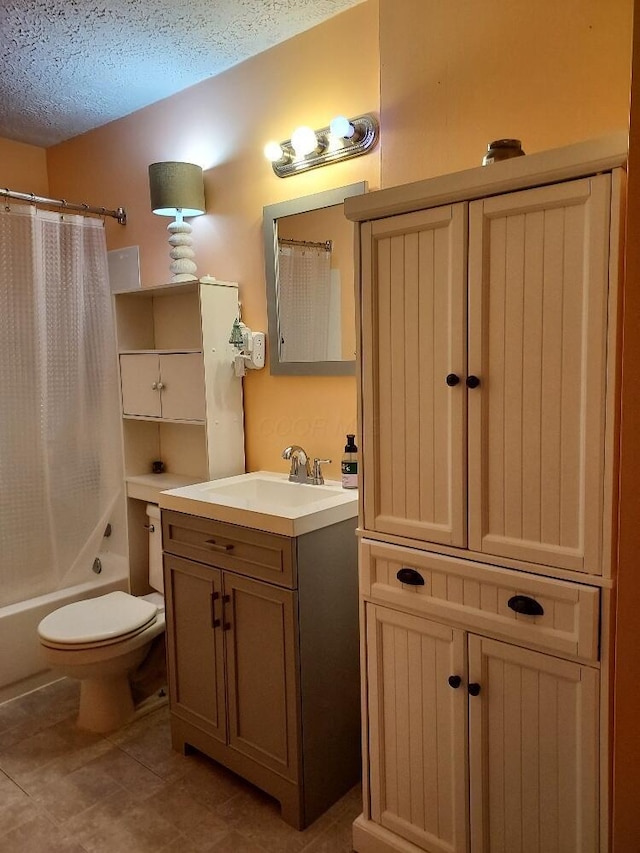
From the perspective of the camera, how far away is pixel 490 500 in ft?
4.64

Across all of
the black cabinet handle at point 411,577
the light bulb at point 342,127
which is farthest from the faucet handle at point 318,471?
the light bulb at point 342,127

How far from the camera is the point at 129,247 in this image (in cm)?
305

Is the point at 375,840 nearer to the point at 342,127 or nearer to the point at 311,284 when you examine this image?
the point at 311,284

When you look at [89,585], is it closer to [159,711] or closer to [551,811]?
[159,711]

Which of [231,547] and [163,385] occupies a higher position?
[163,385]

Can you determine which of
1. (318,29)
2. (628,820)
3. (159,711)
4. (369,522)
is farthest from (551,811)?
(318,29)

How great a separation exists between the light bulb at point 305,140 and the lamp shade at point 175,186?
567mm

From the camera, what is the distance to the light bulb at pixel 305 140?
7.11 feet

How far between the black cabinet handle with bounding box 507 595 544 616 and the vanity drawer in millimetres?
650

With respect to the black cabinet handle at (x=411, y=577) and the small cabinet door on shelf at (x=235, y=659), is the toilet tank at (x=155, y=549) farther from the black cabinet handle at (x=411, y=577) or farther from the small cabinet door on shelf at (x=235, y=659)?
the black cabinet handle at (x=411, y=577)

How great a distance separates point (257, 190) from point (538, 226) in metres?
1.46

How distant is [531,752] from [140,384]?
2.04m

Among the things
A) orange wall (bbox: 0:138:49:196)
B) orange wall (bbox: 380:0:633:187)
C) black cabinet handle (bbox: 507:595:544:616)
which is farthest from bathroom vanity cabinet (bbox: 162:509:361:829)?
orange wall (bbox: 0:138:49:196)

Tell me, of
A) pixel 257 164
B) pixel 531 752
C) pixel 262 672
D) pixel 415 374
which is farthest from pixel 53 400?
pixel 531 752
